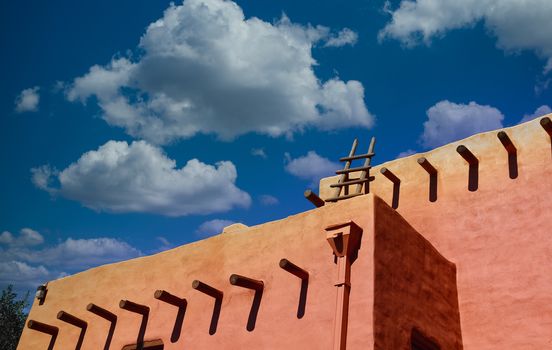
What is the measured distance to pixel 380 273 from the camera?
275 inches

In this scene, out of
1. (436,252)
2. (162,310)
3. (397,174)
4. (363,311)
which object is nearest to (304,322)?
(363,311)

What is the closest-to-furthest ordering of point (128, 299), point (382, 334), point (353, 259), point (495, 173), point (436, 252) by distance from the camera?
point (382, 334), point (353, 259), point (436, 252), point (495, 173), point (128, 299)

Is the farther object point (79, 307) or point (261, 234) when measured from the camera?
point (79, 307)

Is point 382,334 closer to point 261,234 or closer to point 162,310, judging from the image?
point 261,234

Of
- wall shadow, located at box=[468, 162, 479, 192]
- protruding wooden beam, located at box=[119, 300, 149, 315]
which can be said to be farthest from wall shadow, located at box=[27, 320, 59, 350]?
wall shadow, located at box=[468, 162, 479, 192]

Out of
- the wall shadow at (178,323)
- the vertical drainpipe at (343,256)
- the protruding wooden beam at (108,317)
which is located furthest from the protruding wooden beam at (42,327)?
the vertical drainpipe at (343,256)

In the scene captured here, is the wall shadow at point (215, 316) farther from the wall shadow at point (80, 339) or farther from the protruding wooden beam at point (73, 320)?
the wall shadow at point (80, 339)

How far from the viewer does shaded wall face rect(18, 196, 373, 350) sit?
7172mm

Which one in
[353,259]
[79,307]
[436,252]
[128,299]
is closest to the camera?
[353,259]

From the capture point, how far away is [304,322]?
7305 mm

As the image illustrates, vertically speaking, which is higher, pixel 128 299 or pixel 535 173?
pixel 535 173

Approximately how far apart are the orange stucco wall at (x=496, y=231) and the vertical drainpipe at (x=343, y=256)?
2639mm

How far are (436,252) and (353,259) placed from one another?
2.08m

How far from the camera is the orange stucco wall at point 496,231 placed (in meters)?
7.98
